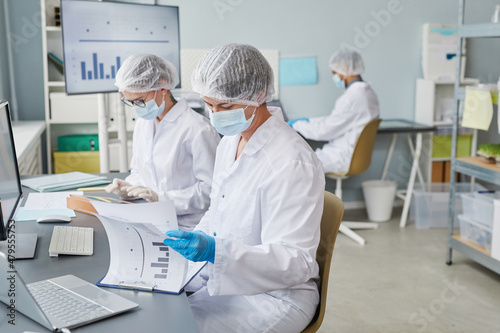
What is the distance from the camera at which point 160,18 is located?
10.2 feet

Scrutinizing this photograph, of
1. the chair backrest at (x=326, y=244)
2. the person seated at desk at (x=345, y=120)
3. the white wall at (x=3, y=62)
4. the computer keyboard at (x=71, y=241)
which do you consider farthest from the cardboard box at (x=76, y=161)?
the chair backrest at (x=326, y=244)

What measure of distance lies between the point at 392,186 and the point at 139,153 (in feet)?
8.25

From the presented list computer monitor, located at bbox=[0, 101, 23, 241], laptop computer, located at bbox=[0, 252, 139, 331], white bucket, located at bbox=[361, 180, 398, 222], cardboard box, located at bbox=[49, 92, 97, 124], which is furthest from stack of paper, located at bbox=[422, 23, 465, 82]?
laptop computer, located at bbox=[0, 252, 139, 331]

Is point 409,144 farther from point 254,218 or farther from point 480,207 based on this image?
point 254,218

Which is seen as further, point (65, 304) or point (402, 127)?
point (402, 127)

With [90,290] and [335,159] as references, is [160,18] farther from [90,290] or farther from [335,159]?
[90,290]

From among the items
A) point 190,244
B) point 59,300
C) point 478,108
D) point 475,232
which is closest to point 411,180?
point 475,232

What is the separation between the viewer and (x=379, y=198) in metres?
4.45

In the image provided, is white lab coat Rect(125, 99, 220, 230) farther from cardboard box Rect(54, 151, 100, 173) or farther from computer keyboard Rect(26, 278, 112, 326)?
cardboard box Rect(54, 151, 100, 173)

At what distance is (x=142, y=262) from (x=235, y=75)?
1.89 feet

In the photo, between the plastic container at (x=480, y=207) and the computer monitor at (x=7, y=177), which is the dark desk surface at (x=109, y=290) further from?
the plastic container at (x=480, y=207)

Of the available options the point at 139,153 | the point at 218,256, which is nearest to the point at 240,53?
the point at 218,256

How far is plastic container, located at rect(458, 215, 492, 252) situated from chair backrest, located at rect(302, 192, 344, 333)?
191cm

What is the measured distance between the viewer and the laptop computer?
45.8 inches
